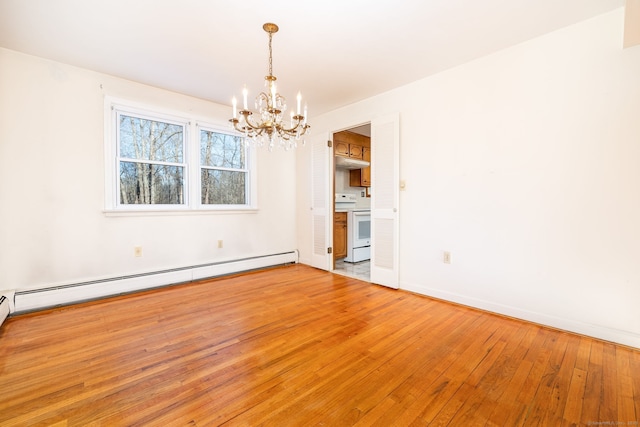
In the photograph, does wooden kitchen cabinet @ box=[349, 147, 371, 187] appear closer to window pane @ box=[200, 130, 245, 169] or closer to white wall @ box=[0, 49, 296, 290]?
window pane @ box=[200, 130, 245, 169]

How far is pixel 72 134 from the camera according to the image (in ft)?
9.09

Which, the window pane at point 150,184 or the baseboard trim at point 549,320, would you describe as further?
the window pane at point 150,184

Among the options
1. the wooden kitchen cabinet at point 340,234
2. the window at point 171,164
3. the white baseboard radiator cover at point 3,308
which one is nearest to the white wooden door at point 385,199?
the wooden kitchen cabinet at point 340,234

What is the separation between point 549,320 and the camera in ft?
7.33

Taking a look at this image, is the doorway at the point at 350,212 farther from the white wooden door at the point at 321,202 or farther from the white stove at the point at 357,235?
the white wooden door at the point at 321,202

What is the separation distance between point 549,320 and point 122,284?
14.0 feet

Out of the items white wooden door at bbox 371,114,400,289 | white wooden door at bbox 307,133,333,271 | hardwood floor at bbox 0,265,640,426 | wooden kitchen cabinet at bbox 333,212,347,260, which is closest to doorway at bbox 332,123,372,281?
wooden kitchen cabinet at bbox 333,212,347,260

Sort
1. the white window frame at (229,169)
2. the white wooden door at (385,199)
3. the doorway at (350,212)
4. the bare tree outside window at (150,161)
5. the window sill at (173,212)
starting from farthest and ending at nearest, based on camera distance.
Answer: the doorway at (350,212) < the white window frame at (229,169) < the white wooden door at (385,199) < the bare tree outside window at (150,161) < the window sill at (173,212)

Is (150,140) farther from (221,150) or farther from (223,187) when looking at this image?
(223,187)

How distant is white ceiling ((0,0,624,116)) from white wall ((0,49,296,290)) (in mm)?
257

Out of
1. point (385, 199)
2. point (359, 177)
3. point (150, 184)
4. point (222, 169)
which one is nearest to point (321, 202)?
point (385, 199)

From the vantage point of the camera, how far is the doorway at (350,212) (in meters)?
4.51

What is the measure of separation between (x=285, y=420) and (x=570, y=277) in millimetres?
2406

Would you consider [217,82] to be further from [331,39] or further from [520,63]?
[520,63]
